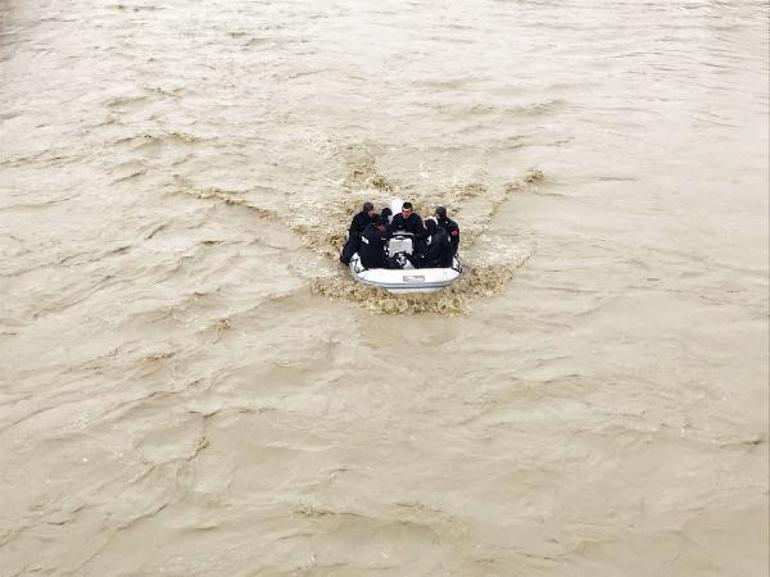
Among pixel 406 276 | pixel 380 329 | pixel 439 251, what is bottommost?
pixel 380 329

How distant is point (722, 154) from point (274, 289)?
30.0 feet

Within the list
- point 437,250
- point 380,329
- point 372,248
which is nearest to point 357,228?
point 372,248

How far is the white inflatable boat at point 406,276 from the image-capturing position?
948 centimetres

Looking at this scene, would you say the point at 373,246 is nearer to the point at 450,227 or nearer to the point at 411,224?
the point at 411,224

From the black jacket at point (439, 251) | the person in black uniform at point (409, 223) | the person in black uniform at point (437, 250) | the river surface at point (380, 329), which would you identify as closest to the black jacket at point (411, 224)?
the person in black uniform at point (409, 223)

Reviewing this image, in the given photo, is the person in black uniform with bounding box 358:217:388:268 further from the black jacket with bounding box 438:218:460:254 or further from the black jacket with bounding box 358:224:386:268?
the black jacket with bounding box 438:218:460:254

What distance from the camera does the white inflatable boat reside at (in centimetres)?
948

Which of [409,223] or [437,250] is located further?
[409,223]

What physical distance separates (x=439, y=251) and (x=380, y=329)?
1277 millimetres

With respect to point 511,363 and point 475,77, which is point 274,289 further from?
point 475,77

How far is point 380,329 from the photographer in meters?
9.37

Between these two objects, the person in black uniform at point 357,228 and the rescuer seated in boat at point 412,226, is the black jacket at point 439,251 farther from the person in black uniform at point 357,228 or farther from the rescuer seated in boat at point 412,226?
the person in black uniform at point 357,228

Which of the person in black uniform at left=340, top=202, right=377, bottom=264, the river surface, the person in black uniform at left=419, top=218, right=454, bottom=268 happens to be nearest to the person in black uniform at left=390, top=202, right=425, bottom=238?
the person in black uniform at left=419, top=218, right=454, bottom=268

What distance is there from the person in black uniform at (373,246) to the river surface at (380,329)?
1.35 feet
